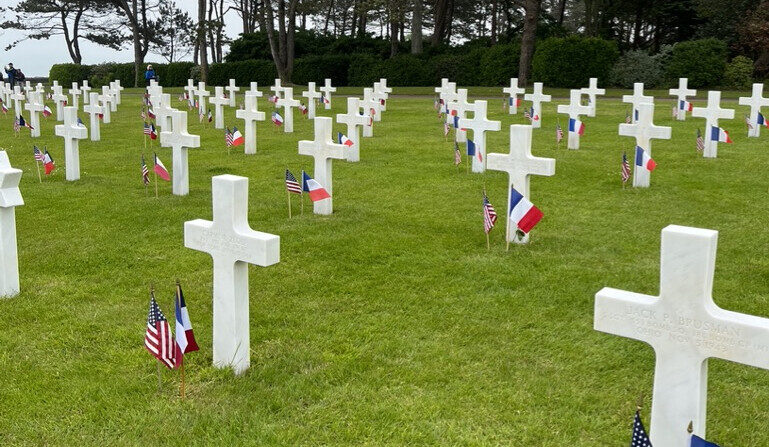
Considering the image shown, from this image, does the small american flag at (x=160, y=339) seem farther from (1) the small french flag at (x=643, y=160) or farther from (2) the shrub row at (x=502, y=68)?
(2) the shrub row at (x=502, y=68)

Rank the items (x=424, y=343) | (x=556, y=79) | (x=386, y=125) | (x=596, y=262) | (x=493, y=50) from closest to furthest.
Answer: (x=424, y=343) < (x=596, y=262) < (x=386, y=125) < (x=556, y=79) < (x=493, y=50)

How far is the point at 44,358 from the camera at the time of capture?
16.5ft

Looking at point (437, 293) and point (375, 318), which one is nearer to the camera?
point (375, 318)

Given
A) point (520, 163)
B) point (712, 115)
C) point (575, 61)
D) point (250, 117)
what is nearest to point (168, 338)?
point (520, 163)

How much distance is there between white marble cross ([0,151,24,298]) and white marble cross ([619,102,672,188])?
24.8ft

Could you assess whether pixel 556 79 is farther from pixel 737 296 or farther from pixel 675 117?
pixel 737 296

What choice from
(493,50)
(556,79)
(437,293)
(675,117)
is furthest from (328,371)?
(493,50)

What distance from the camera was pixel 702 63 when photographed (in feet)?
99.9

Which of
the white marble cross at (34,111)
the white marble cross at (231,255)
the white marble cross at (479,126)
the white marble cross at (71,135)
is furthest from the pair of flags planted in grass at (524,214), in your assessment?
the white marble cross at (34,111)

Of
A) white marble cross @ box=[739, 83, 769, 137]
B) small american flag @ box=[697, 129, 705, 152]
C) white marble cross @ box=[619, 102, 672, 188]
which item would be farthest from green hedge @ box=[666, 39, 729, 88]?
white marble cross @ box=[619, 102, 672, 188]

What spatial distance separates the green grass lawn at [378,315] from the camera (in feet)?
13.7

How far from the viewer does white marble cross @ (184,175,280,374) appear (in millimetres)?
4391

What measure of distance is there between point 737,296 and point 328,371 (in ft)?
11.0

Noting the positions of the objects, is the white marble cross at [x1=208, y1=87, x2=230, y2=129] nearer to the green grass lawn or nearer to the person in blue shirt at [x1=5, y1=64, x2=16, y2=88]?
the green grass lawn
